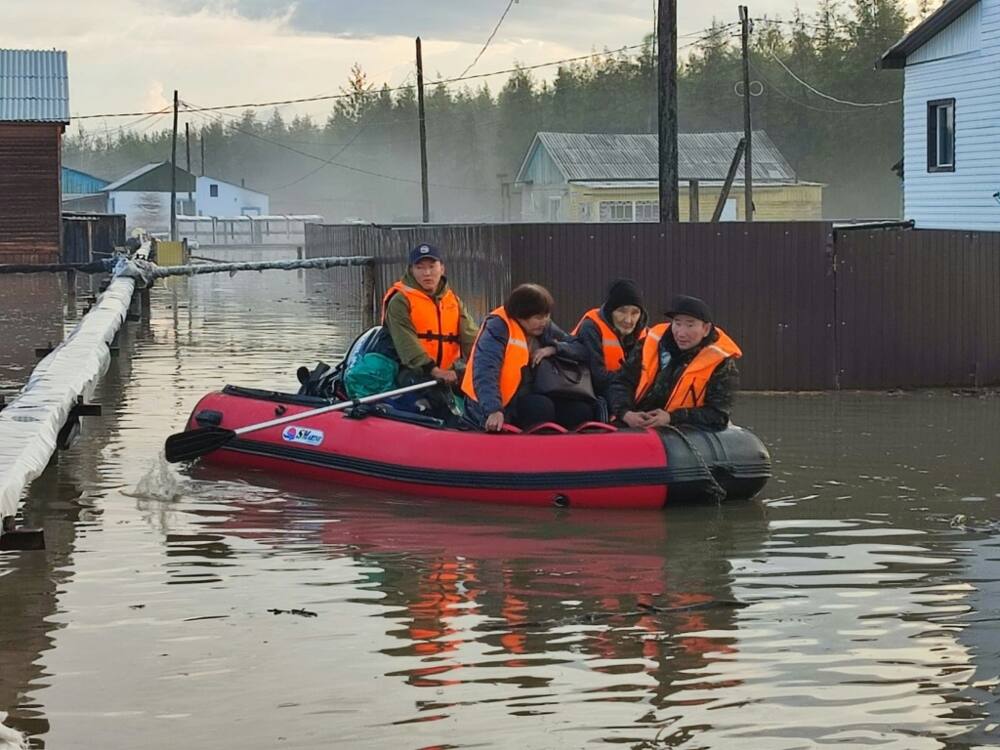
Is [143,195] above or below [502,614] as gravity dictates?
above

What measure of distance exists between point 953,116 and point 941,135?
59 centimetres

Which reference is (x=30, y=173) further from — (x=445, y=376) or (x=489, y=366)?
(x=489, y=366)

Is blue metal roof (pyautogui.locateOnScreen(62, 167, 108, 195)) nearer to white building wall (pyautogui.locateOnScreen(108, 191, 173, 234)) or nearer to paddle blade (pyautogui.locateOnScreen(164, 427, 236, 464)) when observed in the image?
white building wall (pyautogui.locateOnScreen(108, 191, 173, 234))

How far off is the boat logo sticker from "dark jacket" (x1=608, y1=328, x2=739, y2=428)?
2030mm

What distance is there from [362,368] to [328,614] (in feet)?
14.8

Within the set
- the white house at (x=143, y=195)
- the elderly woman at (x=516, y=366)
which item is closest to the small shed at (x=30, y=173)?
the elderly woman at (x=516, y=366)

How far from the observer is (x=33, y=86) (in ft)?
122

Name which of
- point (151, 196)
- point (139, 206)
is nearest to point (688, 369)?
point (139, 206)

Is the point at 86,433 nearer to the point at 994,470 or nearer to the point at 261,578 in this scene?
the point at 261,578

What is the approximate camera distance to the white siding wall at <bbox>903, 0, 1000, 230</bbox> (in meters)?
27.8

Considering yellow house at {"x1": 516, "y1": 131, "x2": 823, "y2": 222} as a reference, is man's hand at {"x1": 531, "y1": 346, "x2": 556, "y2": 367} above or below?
below

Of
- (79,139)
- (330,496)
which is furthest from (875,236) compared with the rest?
(79,139)

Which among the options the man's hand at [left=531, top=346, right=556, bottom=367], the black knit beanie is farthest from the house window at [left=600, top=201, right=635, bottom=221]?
the man's hand at [left=531, top=346, right=556, bottom=367]

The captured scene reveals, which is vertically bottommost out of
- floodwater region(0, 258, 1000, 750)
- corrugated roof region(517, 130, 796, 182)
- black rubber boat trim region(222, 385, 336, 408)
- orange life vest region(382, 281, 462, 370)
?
floodwater region(0, 258, 1000, 750)
